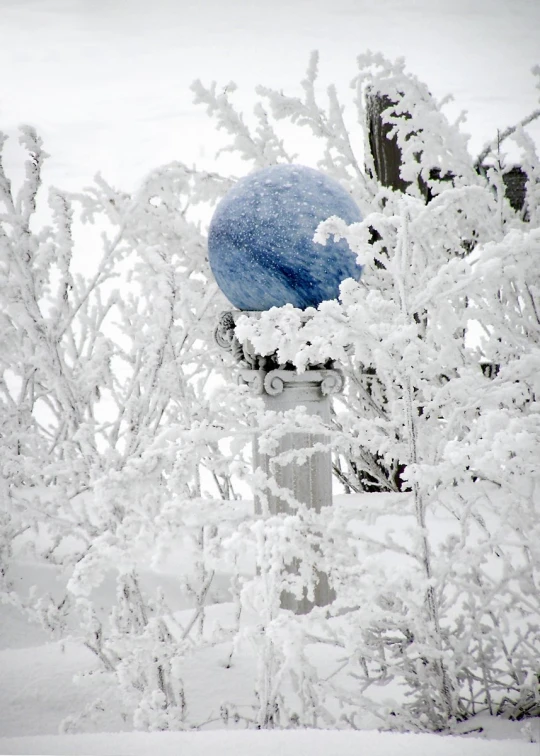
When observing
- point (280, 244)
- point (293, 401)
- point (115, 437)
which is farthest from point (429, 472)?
point (293, 401)

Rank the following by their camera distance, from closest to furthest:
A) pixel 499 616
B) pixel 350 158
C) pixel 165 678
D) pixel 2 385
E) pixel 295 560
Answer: pixel 499 616
pixel 165 678
pixel 295 560
pixel 2 385
pixel 350 158

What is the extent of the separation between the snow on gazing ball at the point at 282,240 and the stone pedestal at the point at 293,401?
1.24 ft

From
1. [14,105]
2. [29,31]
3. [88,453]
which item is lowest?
[88,453]

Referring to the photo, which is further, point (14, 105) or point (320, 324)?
point (14, 105)

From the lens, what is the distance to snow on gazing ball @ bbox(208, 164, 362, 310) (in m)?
2.69

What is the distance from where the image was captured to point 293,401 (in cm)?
319

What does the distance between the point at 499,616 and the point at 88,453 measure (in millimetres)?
1563

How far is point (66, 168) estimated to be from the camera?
3.13m

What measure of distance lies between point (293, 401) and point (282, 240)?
89 centimetres

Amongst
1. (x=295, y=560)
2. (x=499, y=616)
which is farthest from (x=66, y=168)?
(x=499, y=616)

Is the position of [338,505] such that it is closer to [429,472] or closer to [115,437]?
[429,472]

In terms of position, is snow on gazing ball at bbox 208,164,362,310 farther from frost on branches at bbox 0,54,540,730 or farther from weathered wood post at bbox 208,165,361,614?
frost on branches at bbox 0,54,540,730

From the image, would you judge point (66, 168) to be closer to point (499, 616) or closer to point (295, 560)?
point (295, 560)

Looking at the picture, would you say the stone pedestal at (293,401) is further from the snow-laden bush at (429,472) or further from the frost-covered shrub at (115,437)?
the snow-laden bush at (429,472)
